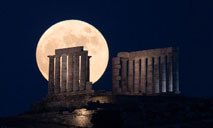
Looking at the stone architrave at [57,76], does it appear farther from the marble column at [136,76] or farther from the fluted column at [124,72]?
the marble column at [136,76]

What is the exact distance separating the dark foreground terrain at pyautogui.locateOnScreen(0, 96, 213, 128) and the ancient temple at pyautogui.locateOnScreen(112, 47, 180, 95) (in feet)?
41.6

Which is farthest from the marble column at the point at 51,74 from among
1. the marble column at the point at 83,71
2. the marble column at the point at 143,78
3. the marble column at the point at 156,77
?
the marble column at the point at 156,77

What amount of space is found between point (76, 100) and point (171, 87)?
1451cm

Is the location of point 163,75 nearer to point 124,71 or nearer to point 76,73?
point 124,71

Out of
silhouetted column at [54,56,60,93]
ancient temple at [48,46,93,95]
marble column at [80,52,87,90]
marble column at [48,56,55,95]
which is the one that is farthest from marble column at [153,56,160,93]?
marble column at [48,56,55,95]

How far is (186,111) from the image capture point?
58500 mm

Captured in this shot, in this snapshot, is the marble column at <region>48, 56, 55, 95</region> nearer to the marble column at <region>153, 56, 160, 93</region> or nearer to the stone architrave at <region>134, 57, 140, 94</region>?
the stone architrave at <region>134, 57, 140, 94</region>

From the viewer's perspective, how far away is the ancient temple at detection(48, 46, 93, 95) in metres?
76.1

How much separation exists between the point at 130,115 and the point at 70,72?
21733 mm

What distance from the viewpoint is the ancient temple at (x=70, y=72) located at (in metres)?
76.1

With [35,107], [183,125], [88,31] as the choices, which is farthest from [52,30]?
[183,125]

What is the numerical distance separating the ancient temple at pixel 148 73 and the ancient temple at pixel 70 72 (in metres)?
7.66

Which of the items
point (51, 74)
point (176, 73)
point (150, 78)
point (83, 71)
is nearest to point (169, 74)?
point (176, 73)

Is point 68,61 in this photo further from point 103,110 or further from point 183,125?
point 183,125
